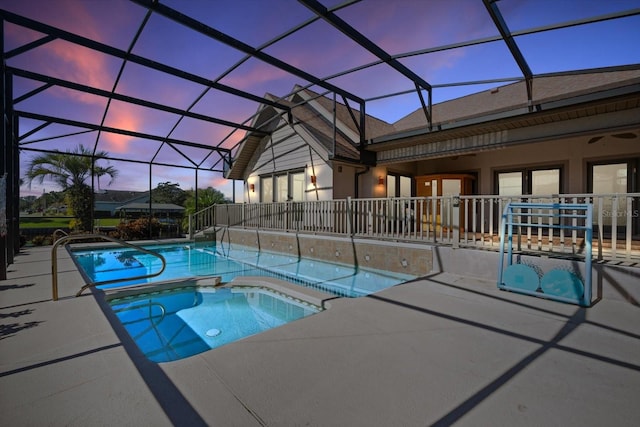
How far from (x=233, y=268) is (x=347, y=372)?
6711mm

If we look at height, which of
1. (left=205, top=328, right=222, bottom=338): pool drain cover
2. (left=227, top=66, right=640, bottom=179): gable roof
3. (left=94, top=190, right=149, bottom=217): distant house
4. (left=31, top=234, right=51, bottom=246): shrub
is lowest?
(left=205, top=328, right=222, bottom=338): pool drain cover

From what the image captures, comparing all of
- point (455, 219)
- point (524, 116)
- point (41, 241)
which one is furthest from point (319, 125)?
point (41, 241)

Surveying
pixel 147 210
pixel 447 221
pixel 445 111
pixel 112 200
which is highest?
pixel 445 111

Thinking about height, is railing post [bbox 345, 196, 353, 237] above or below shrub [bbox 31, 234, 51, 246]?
above

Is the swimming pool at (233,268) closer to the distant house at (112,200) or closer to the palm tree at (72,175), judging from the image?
the palm tree at (72,175)

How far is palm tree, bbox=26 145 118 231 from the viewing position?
13258 mm

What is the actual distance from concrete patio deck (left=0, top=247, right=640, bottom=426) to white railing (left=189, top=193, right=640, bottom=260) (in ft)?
5.75

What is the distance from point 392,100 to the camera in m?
9.51

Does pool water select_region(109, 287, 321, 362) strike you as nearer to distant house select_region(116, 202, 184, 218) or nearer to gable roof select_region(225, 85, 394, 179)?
gable roof select_region(225, 85, 394, 179)

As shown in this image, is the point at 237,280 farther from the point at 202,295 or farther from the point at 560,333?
the point at 560,333

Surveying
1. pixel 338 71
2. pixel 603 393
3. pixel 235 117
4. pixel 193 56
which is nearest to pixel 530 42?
pixel 338 71

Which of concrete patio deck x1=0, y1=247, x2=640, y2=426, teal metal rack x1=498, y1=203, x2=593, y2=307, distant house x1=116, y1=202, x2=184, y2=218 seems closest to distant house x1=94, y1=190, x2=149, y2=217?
distant house x1=116, y1=202, x2=184, y2=218

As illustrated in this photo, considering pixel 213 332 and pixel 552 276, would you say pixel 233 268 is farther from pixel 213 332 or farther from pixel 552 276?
pixel 552 276

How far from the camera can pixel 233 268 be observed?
8.40 meters
